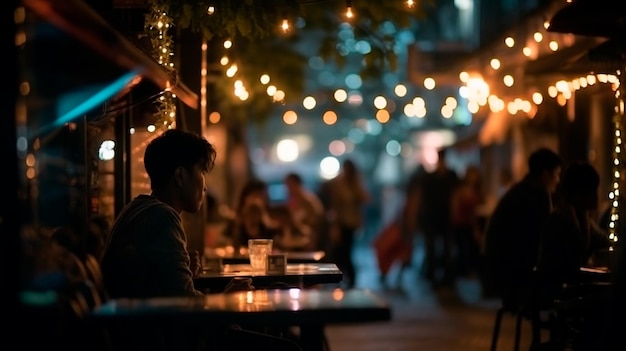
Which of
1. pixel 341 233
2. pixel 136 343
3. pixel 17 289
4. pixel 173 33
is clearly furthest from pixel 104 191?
pixel 341 233

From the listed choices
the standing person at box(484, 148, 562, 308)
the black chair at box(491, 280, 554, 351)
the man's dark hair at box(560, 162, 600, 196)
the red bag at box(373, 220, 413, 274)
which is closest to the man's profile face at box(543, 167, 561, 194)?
the standing person at box(484, 148, 562, 308)

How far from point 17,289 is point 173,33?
5.05 meters

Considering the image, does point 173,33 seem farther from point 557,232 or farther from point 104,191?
point 557,232

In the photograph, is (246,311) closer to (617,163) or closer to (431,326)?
(617,163)

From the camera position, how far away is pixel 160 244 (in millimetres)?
4992

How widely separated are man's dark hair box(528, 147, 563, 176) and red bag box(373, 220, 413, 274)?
924 centimetres

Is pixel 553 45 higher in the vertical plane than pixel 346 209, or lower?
higher

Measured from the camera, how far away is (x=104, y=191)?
299 inches

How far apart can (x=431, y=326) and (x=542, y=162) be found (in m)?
4.06

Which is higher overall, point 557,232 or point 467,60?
point 467,60

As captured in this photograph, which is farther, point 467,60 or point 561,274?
point 467,60

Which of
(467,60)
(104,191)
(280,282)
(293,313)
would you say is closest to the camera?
(293,313)

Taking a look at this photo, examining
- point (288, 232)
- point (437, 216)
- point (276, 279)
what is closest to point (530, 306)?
point (276, 279)

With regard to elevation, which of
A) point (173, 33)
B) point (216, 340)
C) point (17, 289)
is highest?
point (173, 33)
